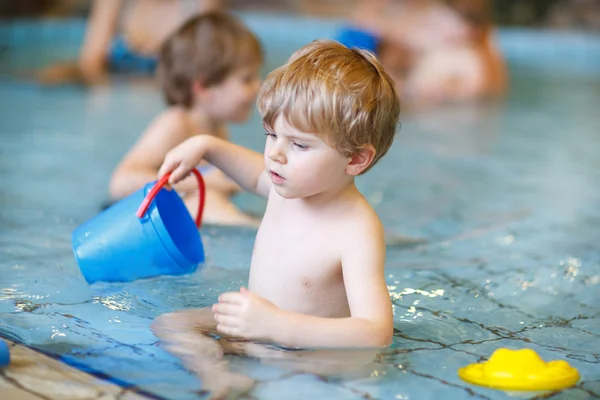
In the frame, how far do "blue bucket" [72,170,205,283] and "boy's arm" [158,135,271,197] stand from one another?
4 centimetres

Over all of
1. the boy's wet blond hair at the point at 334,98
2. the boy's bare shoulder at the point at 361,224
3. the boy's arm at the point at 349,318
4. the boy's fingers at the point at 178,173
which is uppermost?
the boy's wet blond hair at the point at 334,98

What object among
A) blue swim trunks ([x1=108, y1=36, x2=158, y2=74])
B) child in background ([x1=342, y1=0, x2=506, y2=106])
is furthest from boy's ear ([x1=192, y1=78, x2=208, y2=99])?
blue swim trunks ([x1=108, y1=36, x2=158, y2=74])

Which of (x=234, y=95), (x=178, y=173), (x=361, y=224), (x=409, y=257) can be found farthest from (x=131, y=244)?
(x=234, y=95)

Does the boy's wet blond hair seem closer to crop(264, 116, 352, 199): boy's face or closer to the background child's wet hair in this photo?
crop(264, 116, 352, 199): boy's face

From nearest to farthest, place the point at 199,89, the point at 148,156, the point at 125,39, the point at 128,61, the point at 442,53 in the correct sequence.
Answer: the point at 148,156 → the point at 199,89 → the point at 442,53 → the point at 128,61 → the point at 125,39

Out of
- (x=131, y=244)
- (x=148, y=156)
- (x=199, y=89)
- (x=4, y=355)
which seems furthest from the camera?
(x=199, y=89)

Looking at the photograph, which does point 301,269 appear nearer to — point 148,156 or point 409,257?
point 409,257

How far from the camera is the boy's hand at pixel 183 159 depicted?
2.13m

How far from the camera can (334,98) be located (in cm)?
185

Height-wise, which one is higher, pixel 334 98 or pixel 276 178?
pixel 334 98

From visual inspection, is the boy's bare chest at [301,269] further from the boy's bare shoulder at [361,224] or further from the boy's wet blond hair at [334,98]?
the boy's wet blond hair at [334,98]

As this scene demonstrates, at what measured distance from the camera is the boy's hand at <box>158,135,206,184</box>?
2135 mm

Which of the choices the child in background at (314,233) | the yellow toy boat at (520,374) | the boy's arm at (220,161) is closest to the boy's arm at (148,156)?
the boy's arm at (220,161)

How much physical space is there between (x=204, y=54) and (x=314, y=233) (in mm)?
1478
